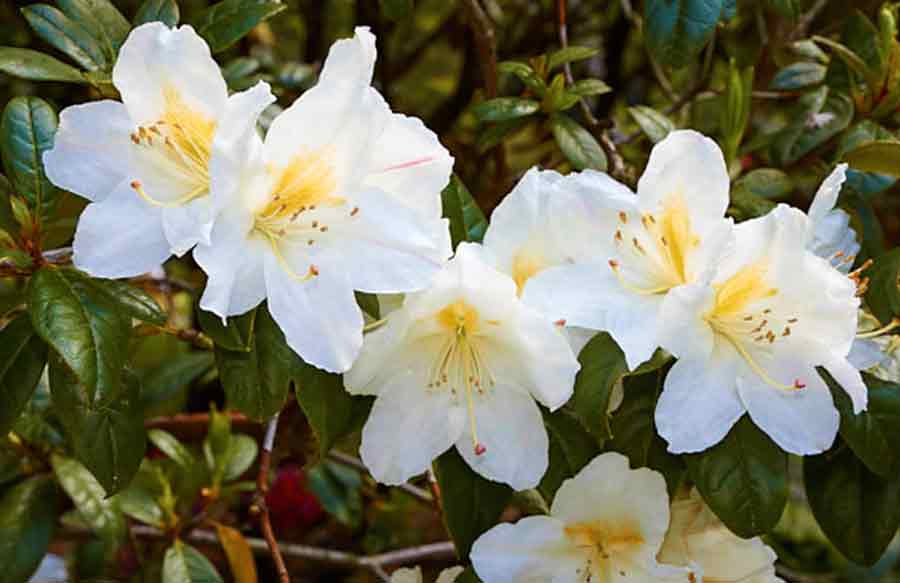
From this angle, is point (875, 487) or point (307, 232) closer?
point (307, 232)

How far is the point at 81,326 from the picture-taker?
1001mm

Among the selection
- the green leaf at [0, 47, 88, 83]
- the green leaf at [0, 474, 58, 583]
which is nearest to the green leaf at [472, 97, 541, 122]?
the green leaf at [0, 47, 88, 83]

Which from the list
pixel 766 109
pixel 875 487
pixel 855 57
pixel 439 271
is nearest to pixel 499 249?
pixel 439 271

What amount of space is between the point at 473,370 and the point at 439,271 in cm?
12

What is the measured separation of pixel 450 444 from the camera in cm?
107

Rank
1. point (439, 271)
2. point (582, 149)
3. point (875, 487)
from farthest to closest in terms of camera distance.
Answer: point (582, 149), point (875, 487), point (439, 271)

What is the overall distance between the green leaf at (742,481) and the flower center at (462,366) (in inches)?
7.8

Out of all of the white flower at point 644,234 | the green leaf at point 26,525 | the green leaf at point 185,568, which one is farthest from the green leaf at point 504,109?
the green leaf at point 26,525

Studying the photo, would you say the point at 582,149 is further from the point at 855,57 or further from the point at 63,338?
the point at 63,338

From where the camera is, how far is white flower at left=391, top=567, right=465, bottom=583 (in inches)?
46.4

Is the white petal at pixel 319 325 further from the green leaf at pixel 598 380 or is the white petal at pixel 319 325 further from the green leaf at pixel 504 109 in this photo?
the green leaf at pixel 504 109

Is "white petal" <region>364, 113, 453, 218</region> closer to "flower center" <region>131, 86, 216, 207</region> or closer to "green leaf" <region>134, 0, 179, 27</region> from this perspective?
"flower center" <region>131, 86, 216, 207</region>

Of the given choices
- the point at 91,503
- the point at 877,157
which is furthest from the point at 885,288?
the point at 91,503

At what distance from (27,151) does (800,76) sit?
96 centimetres
